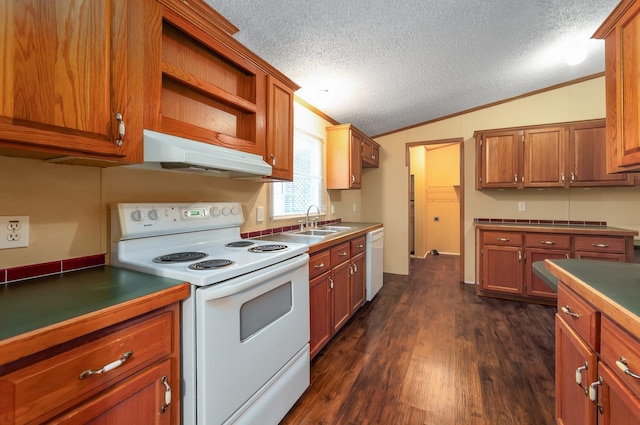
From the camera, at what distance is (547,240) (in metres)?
3.09

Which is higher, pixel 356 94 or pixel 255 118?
pixel 356 94

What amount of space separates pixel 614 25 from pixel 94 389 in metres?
2.27

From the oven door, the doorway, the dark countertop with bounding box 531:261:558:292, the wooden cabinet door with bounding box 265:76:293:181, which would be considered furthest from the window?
the doorway

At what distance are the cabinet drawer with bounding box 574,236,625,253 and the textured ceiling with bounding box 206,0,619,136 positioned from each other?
183cm

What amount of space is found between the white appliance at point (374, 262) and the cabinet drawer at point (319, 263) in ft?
3.57

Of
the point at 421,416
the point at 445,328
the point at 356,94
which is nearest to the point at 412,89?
the point at 356,94

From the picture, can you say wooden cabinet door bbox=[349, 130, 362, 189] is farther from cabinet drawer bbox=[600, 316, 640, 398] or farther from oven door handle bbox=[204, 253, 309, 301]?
cabinet drawer bbox=[600, 316, 640, 398]

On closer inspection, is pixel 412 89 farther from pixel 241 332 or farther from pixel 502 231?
pixel 241 332

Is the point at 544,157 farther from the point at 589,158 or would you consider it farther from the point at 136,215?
the point at 136,215

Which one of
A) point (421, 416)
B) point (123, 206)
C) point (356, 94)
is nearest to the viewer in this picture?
point (123, 206)

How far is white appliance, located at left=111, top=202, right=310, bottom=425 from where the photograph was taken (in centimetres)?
105

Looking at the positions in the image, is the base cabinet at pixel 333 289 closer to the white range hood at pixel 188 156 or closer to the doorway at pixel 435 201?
the white range hood at pixel 188 156

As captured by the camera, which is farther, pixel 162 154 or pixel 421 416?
pixel 421 416

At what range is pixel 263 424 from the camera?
1351mm
